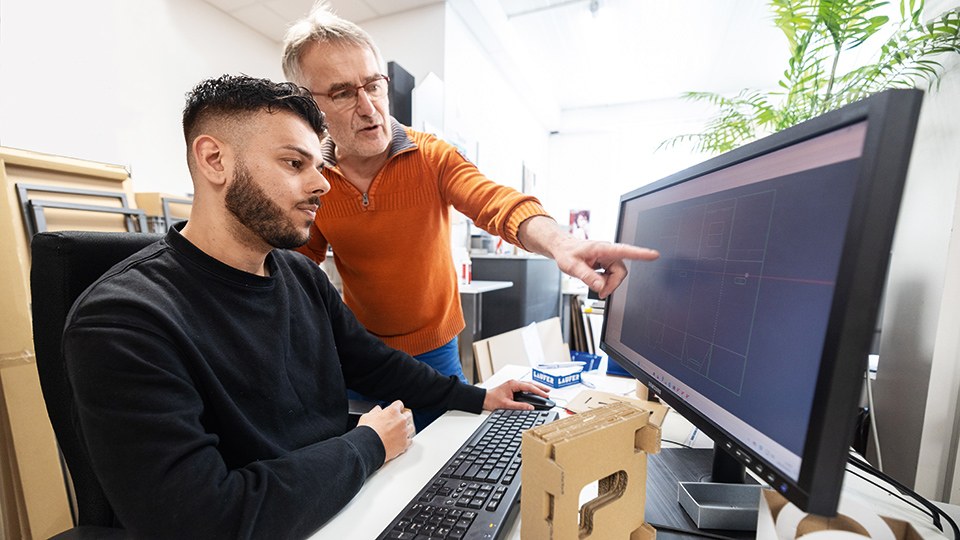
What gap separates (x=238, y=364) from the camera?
719 millimetres

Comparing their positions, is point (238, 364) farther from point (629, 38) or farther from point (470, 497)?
point (629, 38)

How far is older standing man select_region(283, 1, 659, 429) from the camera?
1.03 m

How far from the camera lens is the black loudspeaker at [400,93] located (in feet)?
8.03

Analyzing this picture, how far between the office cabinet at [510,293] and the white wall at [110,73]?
2.05m

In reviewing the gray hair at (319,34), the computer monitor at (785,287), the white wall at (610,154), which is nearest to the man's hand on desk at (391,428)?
the computer monitor at (785,287)

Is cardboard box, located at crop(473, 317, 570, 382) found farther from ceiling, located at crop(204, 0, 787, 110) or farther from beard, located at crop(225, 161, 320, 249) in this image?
ceiling, located at crop(204, 0, 787, 110)

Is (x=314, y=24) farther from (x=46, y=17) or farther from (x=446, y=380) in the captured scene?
(x=46, y=17)

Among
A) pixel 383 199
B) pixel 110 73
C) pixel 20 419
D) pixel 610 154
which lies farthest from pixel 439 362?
pixel 610 154

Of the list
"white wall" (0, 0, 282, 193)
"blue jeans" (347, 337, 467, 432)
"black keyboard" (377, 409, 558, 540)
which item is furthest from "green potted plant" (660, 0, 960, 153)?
"white wall" (0, 0, 282, 193)

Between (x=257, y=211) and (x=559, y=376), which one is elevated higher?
(x=257, y=211)

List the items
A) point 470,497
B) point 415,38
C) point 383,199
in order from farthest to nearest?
point 415,38
point 383,199
point 470,497

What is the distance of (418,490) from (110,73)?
2.68m

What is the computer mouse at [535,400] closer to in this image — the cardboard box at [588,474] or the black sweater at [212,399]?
the black sweater at [212,399]

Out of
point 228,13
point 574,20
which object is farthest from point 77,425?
point 574,20
